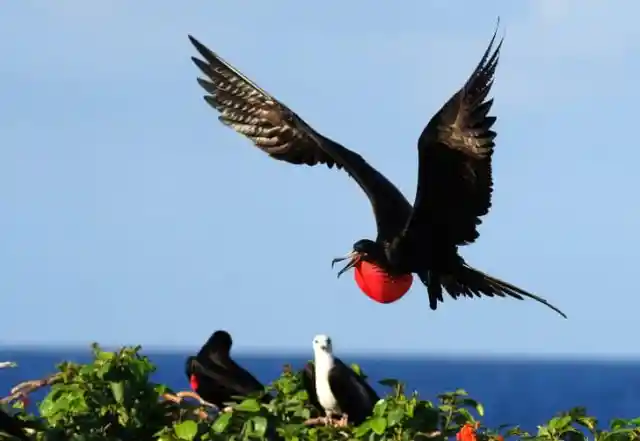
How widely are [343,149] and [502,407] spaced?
33.5 metres

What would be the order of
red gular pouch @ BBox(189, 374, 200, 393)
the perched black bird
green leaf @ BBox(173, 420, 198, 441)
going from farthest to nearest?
1. red gular pouch @ BBox(189, 374, 200, 393)
2. green leaf @ BBox(173, 420, 198, 441)
3. the perched black bird

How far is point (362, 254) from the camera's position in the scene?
6680 millimetres

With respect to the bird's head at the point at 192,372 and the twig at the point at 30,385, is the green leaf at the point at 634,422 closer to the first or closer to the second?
the twig at the point at 30,385

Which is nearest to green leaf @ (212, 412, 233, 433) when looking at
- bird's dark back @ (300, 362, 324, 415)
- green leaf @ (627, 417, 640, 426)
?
bird's dark back @ (300, 362, 324, 415)

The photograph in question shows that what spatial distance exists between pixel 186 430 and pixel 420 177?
288cm

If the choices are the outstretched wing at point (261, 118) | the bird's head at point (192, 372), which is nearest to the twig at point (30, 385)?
the bird's head at point (192, 372)

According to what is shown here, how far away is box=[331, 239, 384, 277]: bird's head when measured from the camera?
261 inches

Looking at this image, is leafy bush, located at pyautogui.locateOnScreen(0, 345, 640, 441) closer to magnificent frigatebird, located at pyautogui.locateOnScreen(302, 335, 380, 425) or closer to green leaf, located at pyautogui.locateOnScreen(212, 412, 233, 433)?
green leaf, located at pyautogui.locateOnScreen(212, 412, 233, 433)

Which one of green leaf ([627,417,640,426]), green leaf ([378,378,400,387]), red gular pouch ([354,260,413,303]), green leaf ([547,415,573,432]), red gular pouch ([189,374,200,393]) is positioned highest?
red gular pouch ([354,260,413,303])

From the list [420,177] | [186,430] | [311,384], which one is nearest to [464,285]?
[420,177]

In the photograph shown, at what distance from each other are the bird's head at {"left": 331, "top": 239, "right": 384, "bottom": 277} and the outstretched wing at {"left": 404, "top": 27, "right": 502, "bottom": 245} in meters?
0.44

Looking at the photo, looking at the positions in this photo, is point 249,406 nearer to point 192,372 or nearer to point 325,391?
point 325,391

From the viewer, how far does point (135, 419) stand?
4.77 metres

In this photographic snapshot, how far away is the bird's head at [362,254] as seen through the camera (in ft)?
21.7
